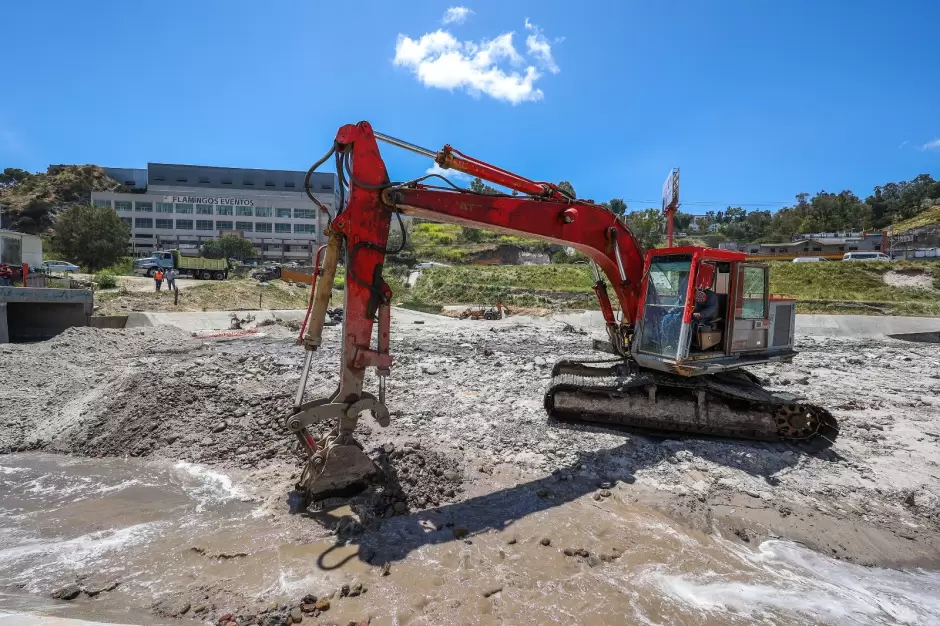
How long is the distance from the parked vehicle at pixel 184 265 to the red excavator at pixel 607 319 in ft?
104

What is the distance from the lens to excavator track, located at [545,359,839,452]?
6.41 m

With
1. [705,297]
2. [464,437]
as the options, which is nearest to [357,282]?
[464,437]

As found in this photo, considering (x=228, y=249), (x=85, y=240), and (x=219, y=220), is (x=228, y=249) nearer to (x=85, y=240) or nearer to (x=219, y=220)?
(x=219, y=220)

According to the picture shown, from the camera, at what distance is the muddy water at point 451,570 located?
3480 mm

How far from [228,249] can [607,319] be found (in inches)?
2371

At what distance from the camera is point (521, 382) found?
31.4 ft

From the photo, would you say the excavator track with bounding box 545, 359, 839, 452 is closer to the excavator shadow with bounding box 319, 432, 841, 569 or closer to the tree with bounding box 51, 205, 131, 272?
the excavator shadow with bounding box 319, 432, 841, 569

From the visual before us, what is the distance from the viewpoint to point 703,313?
6.64 metres

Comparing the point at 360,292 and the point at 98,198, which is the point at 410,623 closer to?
the point at 360,292

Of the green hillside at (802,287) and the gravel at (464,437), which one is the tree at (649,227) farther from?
the gravel at (464,437)

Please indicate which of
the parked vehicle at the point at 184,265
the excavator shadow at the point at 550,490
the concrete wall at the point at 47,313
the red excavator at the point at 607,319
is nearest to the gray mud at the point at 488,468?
the excavator shadow at the point at 550,490

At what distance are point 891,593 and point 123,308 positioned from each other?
79.4ft

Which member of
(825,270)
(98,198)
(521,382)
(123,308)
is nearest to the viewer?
(521,382)

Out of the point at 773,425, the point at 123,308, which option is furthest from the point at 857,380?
the point at 123,308
